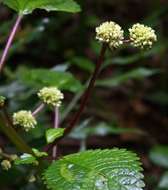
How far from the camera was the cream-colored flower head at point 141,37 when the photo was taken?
1.08 meters

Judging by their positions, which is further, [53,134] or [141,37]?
[53,134]

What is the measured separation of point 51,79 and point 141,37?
2.30 ft

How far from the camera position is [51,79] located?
1.75 m

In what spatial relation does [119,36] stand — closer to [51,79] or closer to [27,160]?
[27,160]

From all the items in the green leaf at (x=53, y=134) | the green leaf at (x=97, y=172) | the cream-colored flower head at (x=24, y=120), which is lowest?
the green leaf at (x=97, y=172)

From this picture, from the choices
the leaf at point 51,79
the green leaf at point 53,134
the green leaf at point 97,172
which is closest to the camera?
the green leaf at point 97,172

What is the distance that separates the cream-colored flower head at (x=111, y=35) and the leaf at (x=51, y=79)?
63cm

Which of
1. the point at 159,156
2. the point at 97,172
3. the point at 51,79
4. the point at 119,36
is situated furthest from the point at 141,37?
the point at 159,156

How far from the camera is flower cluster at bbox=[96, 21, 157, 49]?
41.4 inches

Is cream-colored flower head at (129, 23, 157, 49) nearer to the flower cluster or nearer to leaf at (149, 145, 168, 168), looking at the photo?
the flower cluster

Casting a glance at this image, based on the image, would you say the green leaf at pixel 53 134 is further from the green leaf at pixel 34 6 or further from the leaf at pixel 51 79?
the leaf at pixel 51 79

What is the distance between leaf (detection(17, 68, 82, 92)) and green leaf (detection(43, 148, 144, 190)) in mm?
636

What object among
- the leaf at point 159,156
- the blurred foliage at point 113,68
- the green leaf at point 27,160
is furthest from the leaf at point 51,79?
the blurred foliage at point 113,68

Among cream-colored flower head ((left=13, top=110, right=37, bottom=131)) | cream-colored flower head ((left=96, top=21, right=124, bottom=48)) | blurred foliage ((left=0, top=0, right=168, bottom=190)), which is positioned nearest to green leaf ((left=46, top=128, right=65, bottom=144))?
cream-colored flower head ((left=13, top=110, right=37, bottom=131))
